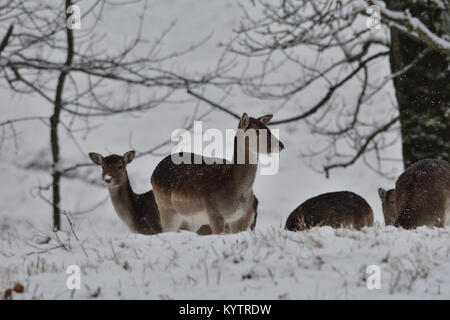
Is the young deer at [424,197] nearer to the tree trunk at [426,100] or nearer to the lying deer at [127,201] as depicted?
the tree trunk at [426,100]

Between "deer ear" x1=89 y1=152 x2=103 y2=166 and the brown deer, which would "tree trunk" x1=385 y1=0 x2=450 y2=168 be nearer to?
the brown deer

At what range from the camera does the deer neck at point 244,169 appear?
27.2 feet

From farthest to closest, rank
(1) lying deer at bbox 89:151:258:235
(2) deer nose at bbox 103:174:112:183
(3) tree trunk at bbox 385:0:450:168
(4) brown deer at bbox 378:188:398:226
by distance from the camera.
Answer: (3) tree trunk at bbox 385:0:450:168
(4) brown deer at bbox 378:188:398:226
(1) lying deer at bbox 89:151:258:235
(2) deer nose at bbox 103:174:112:183

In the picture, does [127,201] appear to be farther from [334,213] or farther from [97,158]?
[334,213]

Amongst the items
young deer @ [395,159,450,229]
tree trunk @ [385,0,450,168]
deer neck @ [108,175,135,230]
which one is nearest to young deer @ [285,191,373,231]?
young deer @ [395,159,450,229]

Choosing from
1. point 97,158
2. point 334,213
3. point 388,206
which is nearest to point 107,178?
point 97,158

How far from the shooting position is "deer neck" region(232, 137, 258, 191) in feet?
27.2

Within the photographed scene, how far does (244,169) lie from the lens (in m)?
8.33

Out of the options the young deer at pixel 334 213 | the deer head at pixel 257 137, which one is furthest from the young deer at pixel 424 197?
the deer head at pixel 257 137

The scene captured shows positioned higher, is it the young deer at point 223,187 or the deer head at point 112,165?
the deer head at point 112,165

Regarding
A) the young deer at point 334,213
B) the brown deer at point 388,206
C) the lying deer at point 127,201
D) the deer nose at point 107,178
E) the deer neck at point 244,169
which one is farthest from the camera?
the brown deer at point 388,206

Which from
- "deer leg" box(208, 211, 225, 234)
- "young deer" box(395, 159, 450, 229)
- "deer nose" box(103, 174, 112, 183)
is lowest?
"deer leg" box(208, 211, 225, 234)

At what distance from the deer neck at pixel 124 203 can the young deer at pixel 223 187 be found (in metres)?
1.30
